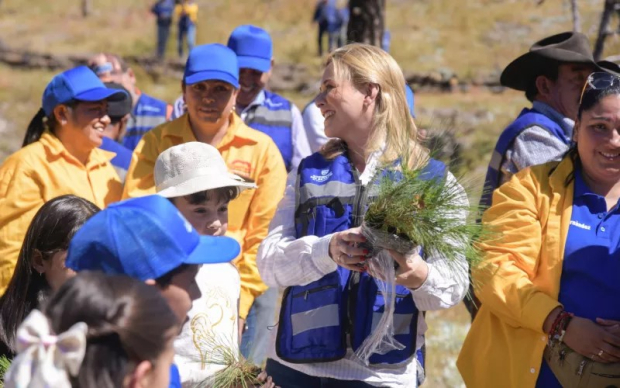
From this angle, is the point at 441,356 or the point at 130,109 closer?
the point at 130,109

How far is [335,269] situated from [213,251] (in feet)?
3.31

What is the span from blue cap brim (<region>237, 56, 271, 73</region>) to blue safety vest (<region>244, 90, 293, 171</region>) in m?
0.22

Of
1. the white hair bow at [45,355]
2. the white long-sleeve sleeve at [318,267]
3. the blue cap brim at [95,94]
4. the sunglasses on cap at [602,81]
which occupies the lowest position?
the white long-sleeve sleeve at [318,267]

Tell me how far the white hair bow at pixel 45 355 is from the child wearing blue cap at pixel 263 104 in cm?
392

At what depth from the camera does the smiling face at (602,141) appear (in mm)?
3893

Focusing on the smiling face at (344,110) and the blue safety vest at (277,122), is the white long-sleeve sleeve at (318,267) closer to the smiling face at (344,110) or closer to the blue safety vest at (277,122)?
the smiling face at (344,110)

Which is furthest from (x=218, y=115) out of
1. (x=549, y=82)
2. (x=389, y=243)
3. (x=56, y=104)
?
(x=389, y=243)

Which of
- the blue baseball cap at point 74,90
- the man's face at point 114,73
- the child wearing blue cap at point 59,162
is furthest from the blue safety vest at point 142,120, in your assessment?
the blue baseball cap at point 74,90

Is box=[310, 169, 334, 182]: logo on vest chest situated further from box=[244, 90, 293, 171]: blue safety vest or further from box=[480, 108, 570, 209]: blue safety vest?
box=[244, 90, 293, 171]: blue safety vest

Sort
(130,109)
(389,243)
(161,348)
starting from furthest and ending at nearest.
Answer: (130,109), (389,243), (161,348)

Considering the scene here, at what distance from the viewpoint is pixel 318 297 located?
12.1ft

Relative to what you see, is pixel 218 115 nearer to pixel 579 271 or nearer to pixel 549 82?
pixel 549 82

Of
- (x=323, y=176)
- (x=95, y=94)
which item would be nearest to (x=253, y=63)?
(x=95, y=94)

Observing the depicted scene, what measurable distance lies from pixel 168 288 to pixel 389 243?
931mm
